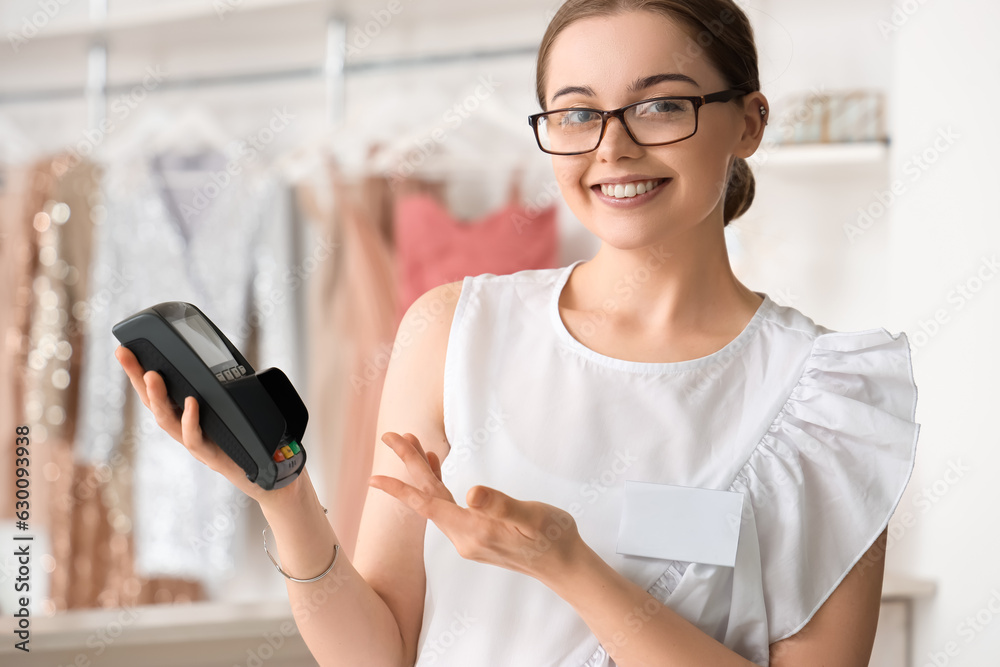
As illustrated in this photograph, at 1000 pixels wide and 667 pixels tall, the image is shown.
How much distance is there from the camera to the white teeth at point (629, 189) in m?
0.84

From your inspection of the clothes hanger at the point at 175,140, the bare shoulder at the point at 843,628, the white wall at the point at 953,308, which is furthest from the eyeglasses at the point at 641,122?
the clothes hanger at the point at 175,140

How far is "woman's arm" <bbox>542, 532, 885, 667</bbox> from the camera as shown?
73 centimetres

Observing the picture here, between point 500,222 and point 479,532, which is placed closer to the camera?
point 479,532

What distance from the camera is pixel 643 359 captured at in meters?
0.93

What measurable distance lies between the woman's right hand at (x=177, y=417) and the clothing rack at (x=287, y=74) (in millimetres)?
1449

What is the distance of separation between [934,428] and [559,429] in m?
1.01

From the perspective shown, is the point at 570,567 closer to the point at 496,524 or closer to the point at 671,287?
the point at 496,524

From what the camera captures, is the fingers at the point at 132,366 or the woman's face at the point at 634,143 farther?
the woman's face at the point at 634,143

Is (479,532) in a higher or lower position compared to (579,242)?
lower

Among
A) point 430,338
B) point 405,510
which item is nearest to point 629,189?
point 430,338

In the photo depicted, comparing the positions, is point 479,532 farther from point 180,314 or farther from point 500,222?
point 500,222

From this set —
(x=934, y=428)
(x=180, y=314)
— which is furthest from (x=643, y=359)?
(x=934, y=428)

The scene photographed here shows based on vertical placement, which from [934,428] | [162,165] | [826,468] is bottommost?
[934,428]

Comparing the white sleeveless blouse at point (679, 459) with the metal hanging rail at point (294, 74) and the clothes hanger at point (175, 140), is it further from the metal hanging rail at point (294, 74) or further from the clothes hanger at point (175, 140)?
the clothes hanger at point (175, 140)
